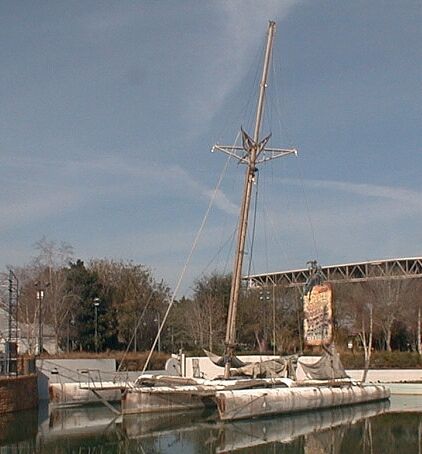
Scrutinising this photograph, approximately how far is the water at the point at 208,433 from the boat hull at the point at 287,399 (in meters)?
0.37

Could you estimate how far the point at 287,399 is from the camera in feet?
104

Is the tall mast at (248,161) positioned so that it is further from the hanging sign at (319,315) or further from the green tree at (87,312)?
the green tree at (87,312)

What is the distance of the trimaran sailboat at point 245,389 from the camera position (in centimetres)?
2994

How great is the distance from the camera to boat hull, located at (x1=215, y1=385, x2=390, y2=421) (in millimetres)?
29000

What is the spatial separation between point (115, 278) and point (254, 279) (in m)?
31.4

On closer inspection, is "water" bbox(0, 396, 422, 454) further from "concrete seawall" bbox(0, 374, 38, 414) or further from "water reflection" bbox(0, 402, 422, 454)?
"concrete seawall" bbox(0, 374, 38, 414)

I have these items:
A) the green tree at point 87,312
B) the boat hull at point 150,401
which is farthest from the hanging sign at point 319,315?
the green tree at point 87,312

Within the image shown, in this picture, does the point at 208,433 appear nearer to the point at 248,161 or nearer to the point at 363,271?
the point at 248,161

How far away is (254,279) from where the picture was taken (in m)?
96.7

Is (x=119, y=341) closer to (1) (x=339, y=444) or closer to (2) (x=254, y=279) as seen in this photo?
(2) (x=254, y=279)

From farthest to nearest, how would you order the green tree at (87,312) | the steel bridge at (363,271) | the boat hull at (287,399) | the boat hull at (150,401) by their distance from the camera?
1. the steel bridge at (363,271)
2. the green tree at (87,312)
3. the boat hull at (150,401)
4. the boat hull at (287,399)

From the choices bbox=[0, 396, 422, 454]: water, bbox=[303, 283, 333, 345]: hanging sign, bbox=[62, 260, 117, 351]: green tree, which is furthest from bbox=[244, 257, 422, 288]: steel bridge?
bbox=[0, 396, 422, 454]: water

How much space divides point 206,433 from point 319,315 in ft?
42.5

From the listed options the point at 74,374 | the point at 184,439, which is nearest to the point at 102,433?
the point at 184,439
